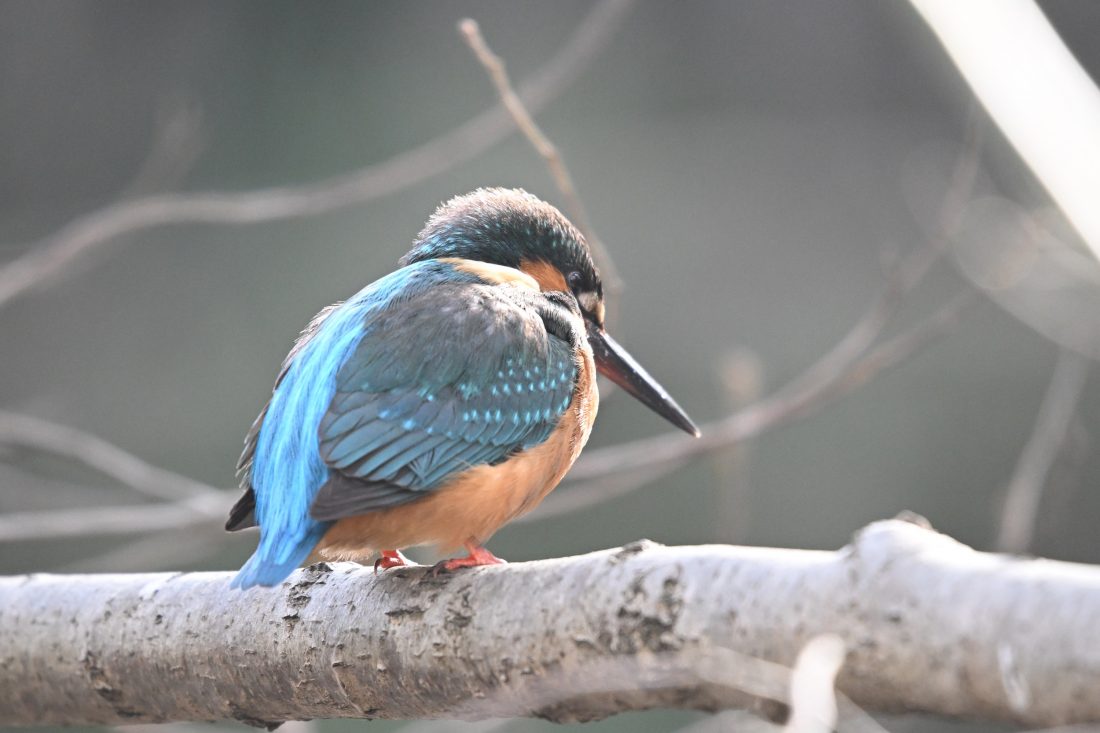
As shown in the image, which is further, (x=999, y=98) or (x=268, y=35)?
(x=268, y=35)

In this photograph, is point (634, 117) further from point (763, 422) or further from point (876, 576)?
point (876, 576)

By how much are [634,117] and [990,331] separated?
5.10ft

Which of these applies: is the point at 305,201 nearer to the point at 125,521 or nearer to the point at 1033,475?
the point at 125,521

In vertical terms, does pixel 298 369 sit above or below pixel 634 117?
below

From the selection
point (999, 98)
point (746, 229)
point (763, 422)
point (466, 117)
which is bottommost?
point (763, 422)

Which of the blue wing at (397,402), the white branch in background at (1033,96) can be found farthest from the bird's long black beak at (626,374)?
the white branch in background at (1033,96)

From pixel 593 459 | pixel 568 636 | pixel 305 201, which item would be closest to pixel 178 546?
pixel 305 201

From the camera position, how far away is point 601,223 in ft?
15.4

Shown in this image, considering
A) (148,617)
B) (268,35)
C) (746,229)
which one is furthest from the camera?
(268,35)

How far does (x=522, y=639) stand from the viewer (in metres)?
1.33

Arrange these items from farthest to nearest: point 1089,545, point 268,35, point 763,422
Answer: point 268,35 < point 1089,545 < point 763,422

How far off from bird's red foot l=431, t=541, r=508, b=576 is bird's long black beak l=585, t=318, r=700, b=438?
0.59 m

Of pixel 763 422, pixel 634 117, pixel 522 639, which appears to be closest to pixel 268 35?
pixel 634 117

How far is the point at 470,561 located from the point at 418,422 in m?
0.21
